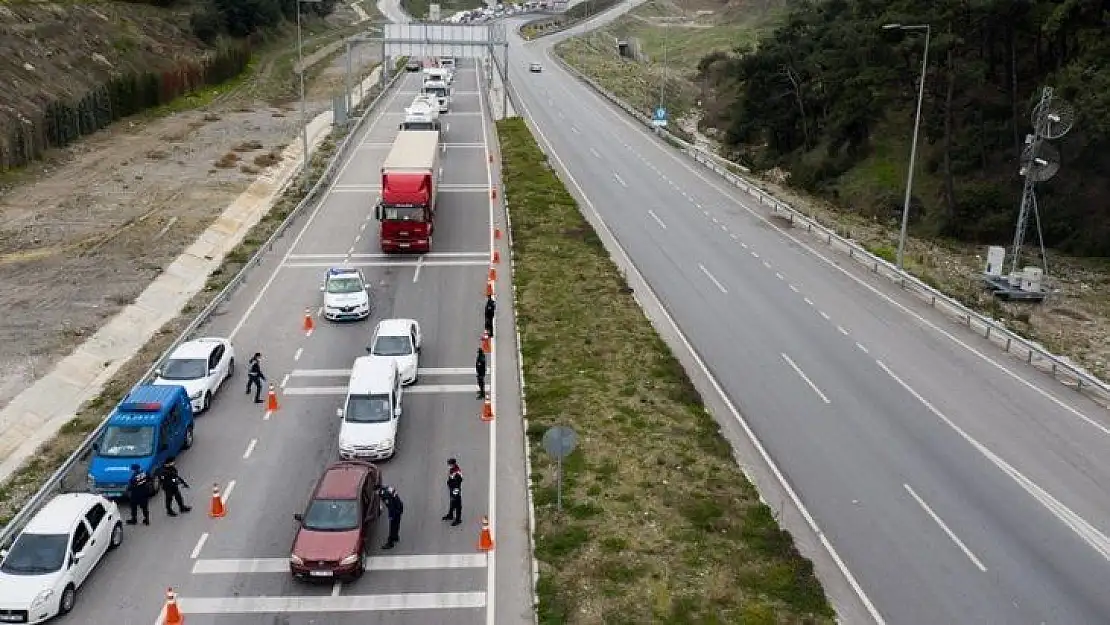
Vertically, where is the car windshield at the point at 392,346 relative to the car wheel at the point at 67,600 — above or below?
above

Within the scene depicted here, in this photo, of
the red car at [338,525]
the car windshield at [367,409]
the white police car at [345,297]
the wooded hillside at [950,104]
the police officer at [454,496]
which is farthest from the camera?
the wooded hillside at [950,104]

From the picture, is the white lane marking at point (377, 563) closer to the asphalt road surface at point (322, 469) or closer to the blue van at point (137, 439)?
the asphalt road surface at point (322, 469)

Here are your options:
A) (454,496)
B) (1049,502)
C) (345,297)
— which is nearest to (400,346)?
(345,297)

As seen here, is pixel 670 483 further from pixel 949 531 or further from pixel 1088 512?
pixel 1088 512

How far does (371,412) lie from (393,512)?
4.97m

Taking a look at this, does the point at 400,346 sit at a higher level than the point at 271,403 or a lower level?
higher

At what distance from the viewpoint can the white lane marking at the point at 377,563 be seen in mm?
18906

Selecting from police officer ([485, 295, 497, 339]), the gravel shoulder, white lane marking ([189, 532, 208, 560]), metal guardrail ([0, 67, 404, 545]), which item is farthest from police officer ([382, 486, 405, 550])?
the gravel shoulder

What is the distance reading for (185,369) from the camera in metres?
26.5

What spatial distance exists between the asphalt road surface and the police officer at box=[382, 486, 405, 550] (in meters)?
0.32

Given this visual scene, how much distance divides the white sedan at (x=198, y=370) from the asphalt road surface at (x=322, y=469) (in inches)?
17.0

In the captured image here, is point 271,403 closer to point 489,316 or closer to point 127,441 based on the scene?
point 127,441

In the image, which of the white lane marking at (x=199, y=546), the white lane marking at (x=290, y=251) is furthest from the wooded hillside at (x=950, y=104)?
the white lane marking at (x=199, y=546)

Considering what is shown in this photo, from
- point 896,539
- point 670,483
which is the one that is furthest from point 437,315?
point 896,539
